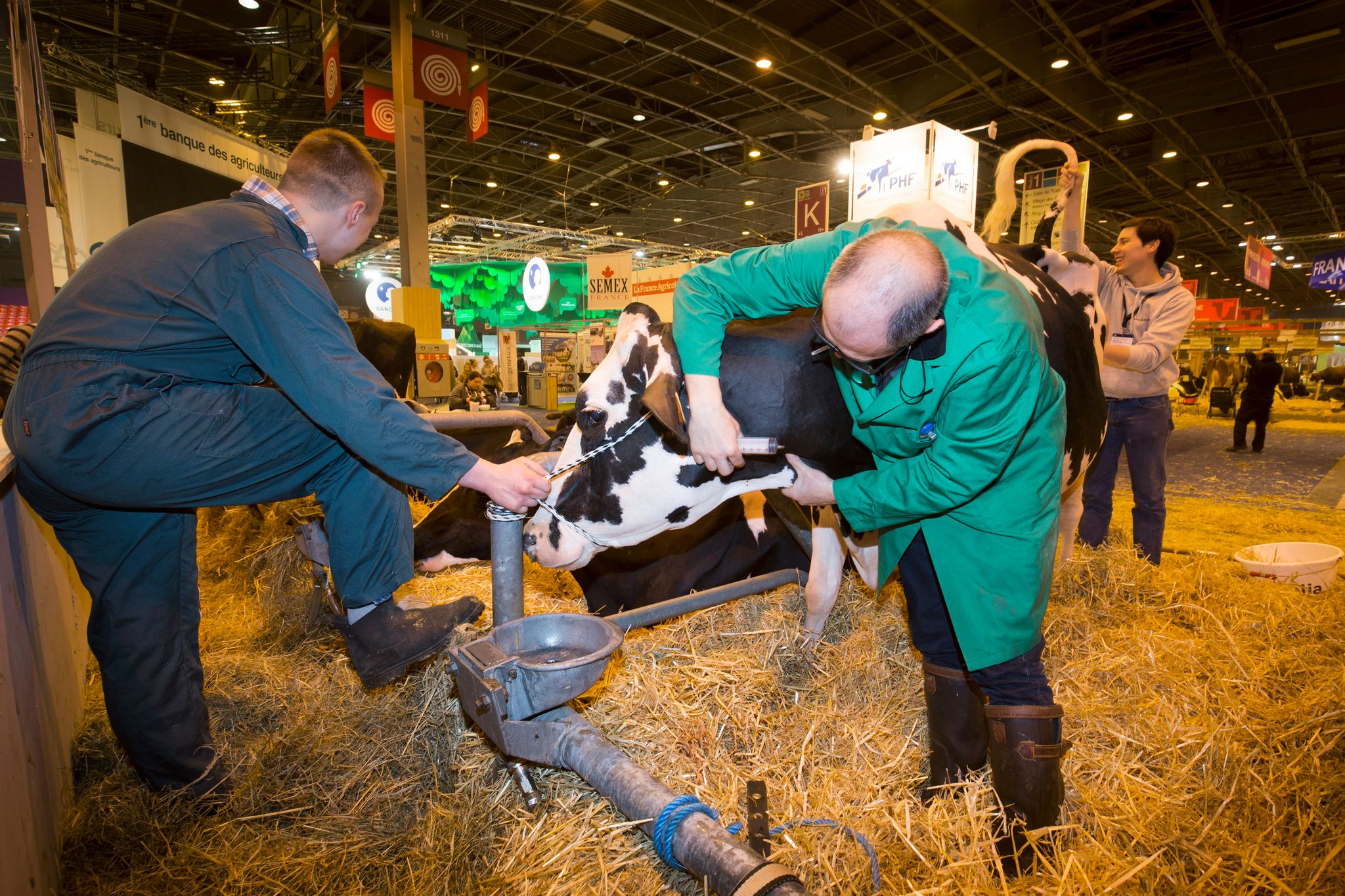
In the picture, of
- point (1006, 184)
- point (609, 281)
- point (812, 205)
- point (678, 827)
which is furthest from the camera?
point (609, 281)

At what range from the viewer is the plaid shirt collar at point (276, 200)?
1954mm

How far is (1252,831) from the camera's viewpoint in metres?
1.90

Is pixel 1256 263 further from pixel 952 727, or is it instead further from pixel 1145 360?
pixel 952 727

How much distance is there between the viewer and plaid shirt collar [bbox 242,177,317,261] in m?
1.95

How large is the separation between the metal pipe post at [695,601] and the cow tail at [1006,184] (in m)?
1.98

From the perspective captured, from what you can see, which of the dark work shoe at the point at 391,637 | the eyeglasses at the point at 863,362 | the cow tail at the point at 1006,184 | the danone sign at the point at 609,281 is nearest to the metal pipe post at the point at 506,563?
the dark work shoe at the point at 391,637

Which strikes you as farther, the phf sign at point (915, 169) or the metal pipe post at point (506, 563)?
the phf sign at point (915, 169)

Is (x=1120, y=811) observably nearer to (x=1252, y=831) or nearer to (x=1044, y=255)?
(x=1252, y=831)

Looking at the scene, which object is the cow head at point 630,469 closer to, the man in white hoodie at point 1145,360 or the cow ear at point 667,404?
the cow ear at point 667,404

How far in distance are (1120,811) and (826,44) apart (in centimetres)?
1298

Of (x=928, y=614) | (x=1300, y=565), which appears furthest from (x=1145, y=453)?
(x=928, y=614)

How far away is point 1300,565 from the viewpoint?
148 inches

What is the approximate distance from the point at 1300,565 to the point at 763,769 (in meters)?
3.66

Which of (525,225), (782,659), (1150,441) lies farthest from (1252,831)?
(525,225)
